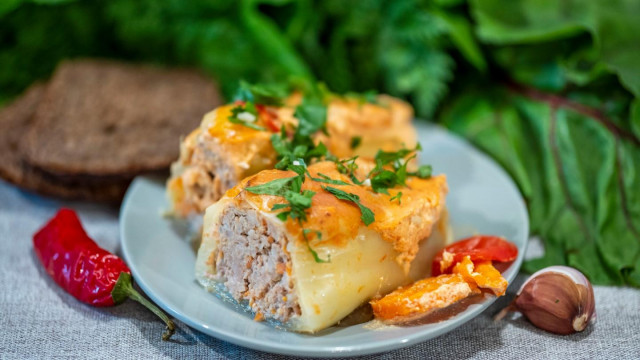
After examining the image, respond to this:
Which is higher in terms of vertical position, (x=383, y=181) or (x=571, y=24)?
(x=571, y=24)

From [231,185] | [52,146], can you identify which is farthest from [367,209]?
[52,146]

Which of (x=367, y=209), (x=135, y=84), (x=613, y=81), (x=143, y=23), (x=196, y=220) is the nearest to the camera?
(x=367, y=209)

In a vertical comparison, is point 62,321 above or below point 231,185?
below

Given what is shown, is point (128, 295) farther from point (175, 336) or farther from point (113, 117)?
point (113, 117)

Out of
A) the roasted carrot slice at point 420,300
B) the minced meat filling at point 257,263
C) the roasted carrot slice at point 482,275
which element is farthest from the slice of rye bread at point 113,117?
the roasted carrot slice at point 482,275

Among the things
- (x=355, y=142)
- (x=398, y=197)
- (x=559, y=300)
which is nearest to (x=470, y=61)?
(x=355, y=142)

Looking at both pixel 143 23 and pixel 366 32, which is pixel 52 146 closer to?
pixel 143 23

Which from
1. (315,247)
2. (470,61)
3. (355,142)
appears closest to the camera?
(315,247)
